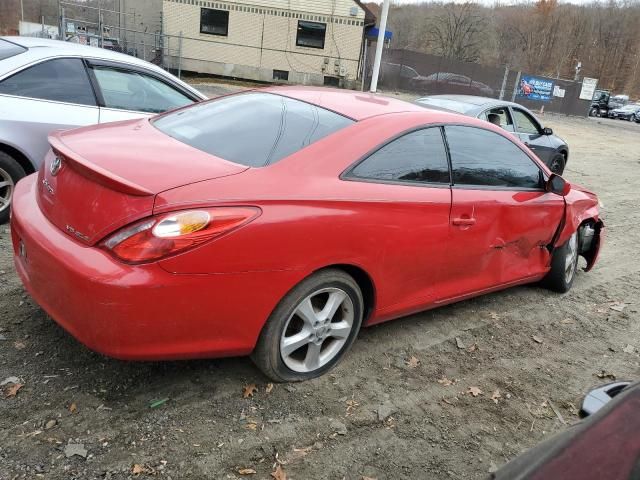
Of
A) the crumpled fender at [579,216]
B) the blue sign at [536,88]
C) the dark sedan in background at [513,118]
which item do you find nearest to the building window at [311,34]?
the blue sign at [536,88]

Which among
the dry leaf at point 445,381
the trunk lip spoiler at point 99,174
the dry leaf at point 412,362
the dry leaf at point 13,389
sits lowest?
the dry leaf at point 445,381

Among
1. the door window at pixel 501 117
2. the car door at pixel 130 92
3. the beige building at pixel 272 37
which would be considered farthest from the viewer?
the beige building at pixel 272 37

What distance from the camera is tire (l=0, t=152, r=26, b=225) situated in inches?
177

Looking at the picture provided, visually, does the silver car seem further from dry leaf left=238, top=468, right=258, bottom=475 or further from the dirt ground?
dry leaf left=238, top=468, right=258, bottom=475

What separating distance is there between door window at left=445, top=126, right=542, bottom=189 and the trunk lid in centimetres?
163

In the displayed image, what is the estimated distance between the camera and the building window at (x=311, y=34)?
26.6m

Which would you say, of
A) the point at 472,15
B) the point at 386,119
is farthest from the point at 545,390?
the point at 472,15

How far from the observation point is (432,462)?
269cm

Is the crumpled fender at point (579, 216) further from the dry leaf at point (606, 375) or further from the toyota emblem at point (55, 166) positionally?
the toyota emblem at point (55, 166)

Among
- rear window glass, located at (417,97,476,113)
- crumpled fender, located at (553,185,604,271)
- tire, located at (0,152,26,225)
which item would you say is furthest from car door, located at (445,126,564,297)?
rear window glass, located at (417,97,476,113)

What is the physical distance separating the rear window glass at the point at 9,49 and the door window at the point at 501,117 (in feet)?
20.7

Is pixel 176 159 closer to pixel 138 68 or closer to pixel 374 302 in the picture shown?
pixel 374 302

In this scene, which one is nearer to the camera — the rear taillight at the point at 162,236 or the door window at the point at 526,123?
the rear taillight at the point at 162,236

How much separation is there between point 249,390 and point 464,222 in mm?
1736
